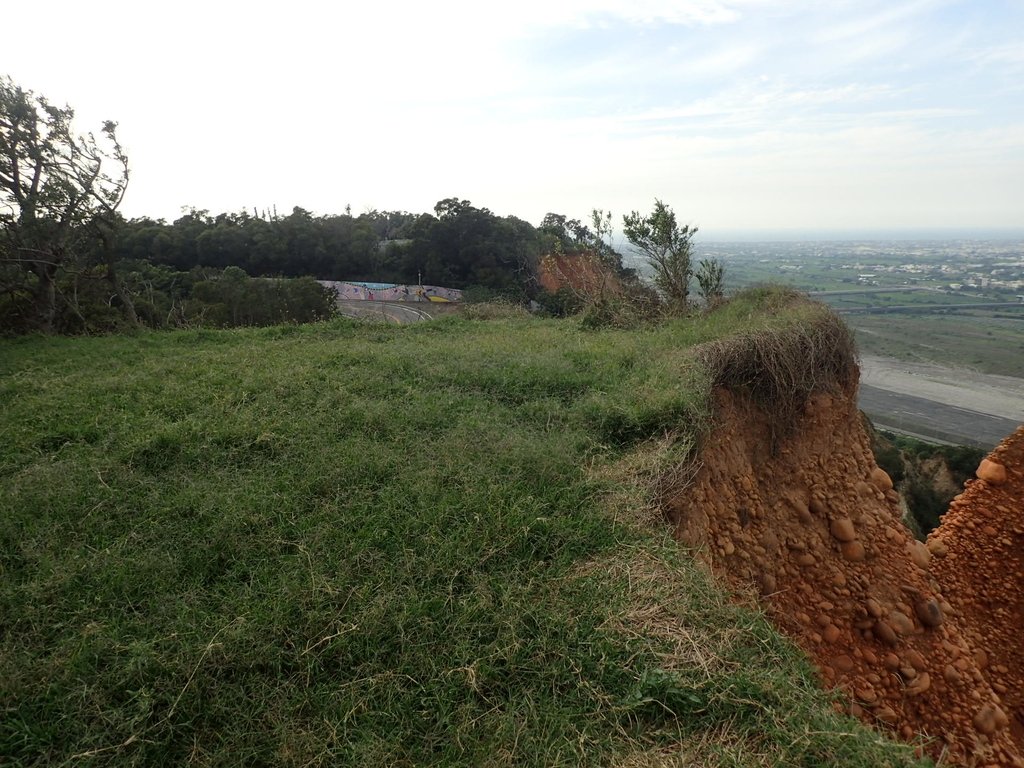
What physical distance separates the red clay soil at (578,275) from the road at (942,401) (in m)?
6.54

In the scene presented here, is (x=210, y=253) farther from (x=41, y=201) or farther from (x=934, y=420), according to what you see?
(x=934, y=420)

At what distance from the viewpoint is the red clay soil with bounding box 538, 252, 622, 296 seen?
11878 mm

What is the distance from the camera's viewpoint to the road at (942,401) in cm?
1379

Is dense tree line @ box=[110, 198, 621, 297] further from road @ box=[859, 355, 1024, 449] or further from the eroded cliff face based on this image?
A: the eroded cliff face

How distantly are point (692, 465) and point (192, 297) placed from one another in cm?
1669

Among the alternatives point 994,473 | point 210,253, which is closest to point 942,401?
point 994,473

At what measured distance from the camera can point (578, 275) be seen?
15.4 m

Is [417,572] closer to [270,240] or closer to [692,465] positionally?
[692,465]

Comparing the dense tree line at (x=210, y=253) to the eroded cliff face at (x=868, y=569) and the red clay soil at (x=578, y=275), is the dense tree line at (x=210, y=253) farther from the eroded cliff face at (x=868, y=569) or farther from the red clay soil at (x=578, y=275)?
the eroded cliff face at (x=868, y=569)

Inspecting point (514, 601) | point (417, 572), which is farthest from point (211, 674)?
point (514, 601)

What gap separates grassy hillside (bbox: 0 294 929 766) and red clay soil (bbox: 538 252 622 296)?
23.3ft

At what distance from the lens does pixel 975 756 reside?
3.99 metres

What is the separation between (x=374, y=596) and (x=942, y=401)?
19220mm

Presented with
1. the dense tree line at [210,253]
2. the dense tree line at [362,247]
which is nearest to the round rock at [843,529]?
the dense tree line at [210,253]
